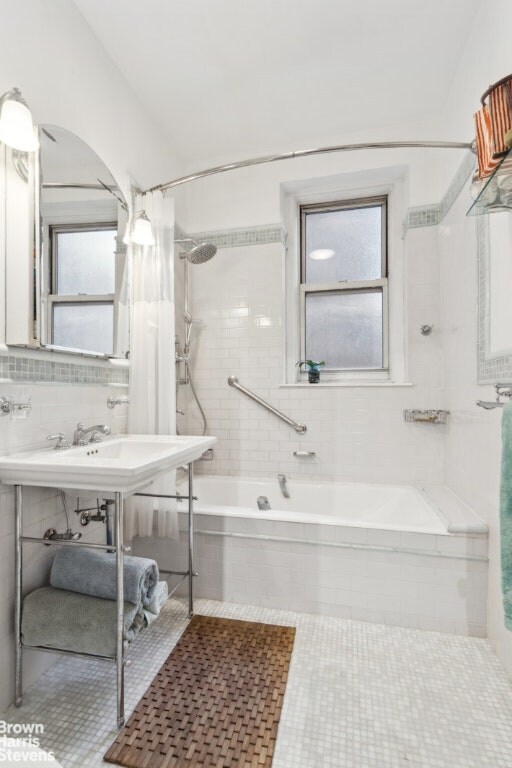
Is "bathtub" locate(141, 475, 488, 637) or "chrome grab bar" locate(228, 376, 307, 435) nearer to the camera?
"bathtub" locate(141, 475, 488, 637)

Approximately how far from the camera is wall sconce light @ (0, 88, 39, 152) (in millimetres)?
1249

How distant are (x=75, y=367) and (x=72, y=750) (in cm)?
132

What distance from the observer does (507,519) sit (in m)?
1.12

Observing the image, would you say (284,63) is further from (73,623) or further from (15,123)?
(73,623)

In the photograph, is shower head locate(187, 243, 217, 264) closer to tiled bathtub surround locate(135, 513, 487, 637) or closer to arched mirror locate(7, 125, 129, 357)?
arched mirror locate(7, 125, 129, 357)

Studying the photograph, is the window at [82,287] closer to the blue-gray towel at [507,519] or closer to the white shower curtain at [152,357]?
the white shower curtain at [152,357]

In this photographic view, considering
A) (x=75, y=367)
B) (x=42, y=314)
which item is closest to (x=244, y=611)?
(x=75, y=367)

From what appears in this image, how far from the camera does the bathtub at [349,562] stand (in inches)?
66.9

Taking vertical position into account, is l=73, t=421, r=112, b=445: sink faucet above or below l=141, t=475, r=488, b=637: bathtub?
above

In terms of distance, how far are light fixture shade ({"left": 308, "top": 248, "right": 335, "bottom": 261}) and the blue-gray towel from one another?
1971 mm

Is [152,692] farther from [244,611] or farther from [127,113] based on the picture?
[127,113]

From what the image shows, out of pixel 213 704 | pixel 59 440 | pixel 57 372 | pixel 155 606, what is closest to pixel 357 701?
pixel 213 704

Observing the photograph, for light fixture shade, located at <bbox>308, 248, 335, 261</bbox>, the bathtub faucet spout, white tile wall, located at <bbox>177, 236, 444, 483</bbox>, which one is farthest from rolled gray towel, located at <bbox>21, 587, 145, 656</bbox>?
light fixture shade, located at <bbox>308, 248, 335, 261</bbox>

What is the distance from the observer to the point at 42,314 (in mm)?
1451
